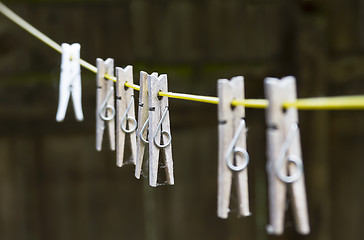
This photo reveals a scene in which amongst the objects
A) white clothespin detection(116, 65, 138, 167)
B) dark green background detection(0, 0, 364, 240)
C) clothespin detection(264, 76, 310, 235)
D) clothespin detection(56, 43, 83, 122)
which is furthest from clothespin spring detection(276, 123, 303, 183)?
dark green background detection(0, 0, 364, 240)

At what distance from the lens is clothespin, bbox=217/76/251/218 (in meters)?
0.46

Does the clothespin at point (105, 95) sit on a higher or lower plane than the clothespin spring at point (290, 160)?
higher

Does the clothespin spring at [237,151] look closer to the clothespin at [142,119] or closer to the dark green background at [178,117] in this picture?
the clothespin at [142,119]

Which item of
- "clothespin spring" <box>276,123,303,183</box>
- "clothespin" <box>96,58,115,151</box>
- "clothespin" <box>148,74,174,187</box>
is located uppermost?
"clothespin" <box>96,58,115,151</box>

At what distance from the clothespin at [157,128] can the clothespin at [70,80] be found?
0.26m

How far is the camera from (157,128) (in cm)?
59

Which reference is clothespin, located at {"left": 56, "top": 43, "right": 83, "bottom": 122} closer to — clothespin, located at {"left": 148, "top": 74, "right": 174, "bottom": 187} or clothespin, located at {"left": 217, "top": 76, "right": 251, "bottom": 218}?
clothespin, located at {"left": 148, "top": 74, "right": 174, "bottom": 187}

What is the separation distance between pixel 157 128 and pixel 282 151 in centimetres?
21

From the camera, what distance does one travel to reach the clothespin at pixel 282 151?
1.33 feet

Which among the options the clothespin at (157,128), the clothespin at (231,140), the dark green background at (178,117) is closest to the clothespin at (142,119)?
the clothespin at (157,128)

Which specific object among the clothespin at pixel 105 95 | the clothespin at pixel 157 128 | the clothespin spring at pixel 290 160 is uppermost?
the clothespin at pixel 105 95

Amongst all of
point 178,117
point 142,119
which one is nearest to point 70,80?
point 142,119

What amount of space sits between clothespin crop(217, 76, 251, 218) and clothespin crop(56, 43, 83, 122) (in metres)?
0.41

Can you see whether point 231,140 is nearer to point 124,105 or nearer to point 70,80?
point 124,105
